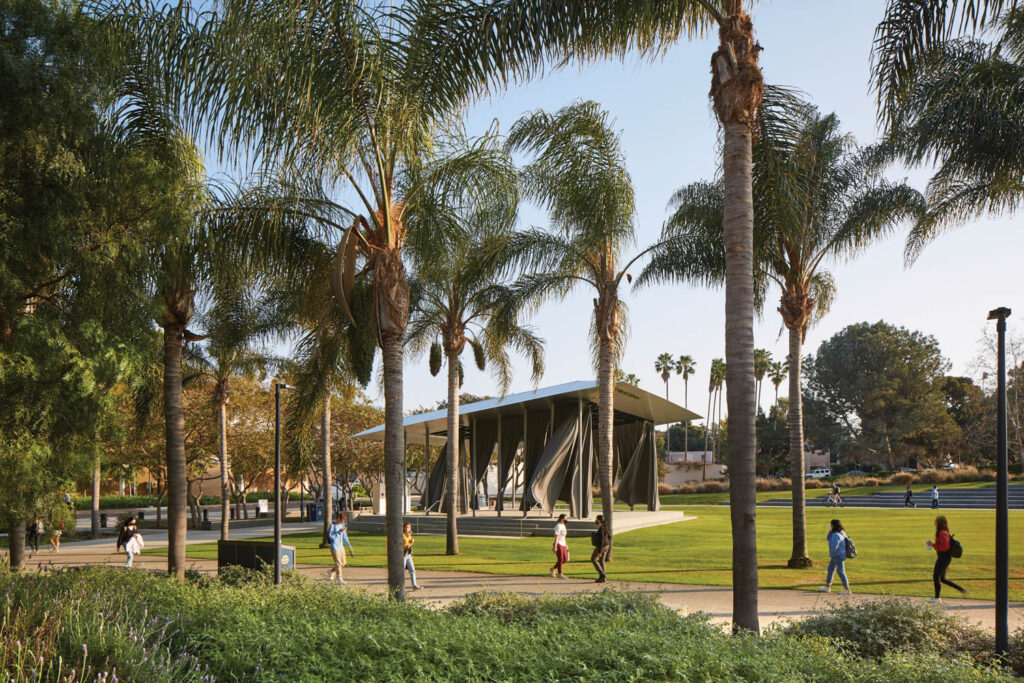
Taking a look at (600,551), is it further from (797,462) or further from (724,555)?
(724,555)

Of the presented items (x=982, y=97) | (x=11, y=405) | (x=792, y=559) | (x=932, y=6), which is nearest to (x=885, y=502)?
(x=792, y=559)

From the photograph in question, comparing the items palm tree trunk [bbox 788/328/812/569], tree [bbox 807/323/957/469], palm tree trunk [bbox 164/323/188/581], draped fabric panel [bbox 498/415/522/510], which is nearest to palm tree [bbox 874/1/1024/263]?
palm tree trunk [bbox 788/328/812/569]

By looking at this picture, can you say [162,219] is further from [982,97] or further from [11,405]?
[982,97]

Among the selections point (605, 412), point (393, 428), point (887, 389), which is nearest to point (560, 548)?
point (605, 412)

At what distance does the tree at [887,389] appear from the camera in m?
78.3

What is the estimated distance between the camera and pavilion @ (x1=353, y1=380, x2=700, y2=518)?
3250 cm

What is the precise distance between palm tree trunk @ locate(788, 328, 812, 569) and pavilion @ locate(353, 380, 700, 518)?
11338mm

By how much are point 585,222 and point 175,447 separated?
10195 mm

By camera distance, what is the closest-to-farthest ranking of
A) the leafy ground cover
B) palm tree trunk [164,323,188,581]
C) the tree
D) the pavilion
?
the leafy ground cover, palm tree trunk [164,323,188,581], the pavilion, the tree

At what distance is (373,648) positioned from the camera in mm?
6145

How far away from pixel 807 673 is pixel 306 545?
26148 millimetres

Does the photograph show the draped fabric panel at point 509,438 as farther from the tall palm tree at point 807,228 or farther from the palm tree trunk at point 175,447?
the palm tree trunk at point 175,447

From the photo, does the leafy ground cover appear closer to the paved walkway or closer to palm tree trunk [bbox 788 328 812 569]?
the paved walkway

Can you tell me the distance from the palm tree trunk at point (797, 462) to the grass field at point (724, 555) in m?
0.47
